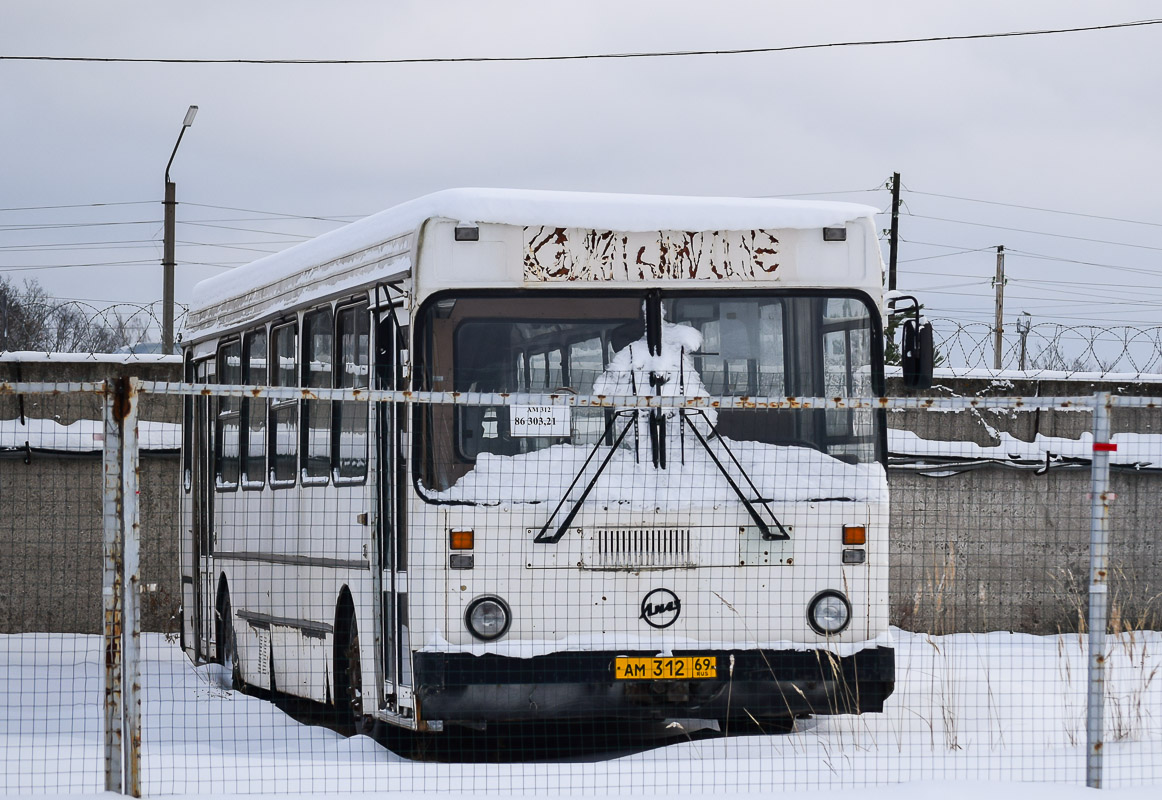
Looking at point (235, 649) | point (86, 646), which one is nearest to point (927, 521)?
point (235, 649)

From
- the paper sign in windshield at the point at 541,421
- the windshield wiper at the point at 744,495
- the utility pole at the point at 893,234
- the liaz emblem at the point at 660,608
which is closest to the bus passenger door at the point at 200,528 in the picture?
the paper sign in windshield at the point at 541,421

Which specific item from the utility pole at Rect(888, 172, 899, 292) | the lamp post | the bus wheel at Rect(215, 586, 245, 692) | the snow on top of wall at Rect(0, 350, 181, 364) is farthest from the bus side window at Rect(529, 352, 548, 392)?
the utility pole at Rect(888, 172, 899, 292)

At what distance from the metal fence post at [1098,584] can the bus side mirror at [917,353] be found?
4.60 feet

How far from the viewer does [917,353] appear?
8312 mm

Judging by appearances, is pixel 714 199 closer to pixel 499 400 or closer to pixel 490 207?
pixel 490 207

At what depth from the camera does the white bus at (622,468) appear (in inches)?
309

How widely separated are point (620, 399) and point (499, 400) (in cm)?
53

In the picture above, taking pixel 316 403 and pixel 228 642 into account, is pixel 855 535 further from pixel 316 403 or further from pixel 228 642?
pixel 228 642

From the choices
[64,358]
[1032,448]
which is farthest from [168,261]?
[1032,448]

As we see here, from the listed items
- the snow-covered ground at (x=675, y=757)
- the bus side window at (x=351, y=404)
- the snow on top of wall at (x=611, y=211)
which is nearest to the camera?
the snow-covered ground at (x=675, y=757)

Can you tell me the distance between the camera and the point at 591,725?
9.01 metres

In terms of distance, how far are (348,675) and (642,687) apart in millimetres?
2046

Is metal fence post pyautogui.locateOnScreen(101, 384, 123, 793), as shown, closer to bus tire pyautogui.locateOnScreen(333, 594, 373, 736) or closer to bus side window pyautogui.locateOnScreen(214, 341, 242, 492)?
bus tire pyautogui.locateOnScreen(333, 594, 373, 736)

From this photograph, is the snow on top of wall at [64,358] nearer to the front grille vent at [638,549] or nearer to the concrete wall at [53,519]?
the concrete wall at [53,519]
